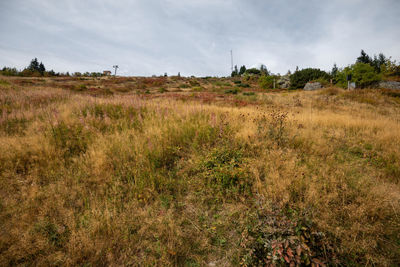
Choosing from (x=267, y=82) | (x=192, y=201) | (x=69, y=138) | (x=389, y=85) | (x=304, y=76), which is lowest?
(x=192, y=201)

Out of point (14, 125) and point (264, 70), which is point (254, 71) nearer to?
point (264, 70)

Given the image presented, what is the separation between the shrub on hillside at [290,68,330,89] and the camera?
33016 millimetres

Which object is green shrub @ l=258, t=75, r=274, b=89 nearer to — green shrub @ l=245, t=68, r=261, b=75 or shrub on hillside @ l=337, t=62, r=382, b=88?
shrub on hillside @ l=337, t=62, r=382, b=88

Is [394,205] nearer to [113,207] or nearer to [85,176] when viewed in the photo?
[113,207]

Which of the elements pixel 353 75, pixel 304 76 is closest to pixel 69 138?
pixel 353 75

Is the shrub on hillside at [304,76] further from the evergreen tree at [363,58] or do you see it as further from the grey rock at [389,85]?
the evergreen tree at [363,58]

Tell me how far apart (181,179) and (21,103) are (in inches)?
330

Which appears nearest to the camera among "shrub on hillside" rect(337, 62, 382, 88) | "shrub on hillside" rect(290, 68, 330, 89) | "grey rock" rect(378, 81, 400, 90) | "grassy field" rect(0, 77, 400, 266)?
"grassy field" rect(0, 77, 400, 266)

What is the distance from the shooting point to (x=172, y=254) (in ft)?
5.63

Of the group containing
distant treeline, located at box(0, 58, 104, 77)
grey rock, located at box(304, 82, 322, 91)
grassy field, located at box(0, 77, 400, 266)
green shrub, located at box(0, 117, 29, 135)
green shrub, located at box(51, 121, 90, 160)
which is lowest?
grassy field, located at box(0, 77, 400, 266)

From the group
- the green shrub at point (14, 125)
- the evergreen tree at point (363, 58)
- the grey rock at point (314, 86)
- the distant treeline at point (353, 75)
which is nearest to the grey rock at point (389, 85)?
the distant treeline at point (353, 75)

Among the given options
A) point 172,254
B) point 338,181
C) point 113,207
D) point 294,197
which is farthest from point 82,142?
point 338,181

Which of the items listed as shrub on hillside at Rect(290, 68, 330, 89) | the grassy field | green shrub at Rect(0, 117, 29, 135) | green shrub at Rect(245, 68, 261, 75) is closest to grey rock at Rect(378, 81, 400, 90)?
shrub on hillside at Rect(290, 68, 330, 89)

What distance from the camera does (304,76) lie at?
33.2m
